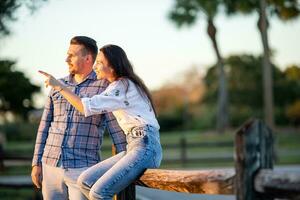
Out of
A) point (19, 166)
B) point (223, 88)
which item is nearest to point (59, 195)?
point (19, 166)

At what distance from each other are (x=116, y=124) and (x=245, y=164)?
5.17ft

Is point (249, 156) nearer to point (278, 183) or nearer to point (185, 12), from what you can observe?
point (278, 183)

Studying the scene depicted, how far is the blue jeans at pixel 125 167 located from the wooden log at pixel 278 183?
1073 millimetres

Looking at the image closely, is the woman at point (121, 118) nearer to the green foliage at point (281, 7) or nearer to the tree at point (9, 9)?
the tree at point (9, 9)

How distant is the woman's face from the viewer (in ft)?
13.7

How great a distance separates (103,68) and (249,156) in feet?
4.87

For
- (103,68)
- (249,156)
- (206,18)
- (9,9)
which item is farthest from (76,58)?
(206,18)

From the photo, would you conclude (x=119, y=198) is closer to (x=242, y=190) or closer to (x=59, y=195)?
(x=59, y=195)

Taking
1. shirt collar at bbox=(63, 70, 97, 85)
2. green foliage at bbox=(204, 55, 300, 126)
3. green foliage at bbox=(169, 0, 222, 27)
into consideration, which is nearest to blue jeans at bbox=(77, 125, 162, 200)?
shirt collar at bbox=(63, 70, 97, 85)

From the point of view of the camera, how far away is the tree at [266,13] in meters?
25.6

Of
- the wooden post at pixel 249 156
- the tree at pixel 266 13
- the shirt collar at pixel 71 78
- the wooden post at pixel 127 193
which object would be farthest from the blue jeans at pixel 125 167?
the tree at pixel 266 13

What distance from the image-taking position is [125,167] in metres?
3.95

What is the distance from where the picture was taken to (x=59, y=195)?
176 inches

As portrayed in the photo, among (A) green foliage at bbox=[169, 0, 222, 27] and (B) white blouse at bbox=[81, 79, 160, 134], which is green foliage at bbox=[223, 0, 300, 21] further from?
(B) white blouse at bbox=[81, 79, 160, 134]
